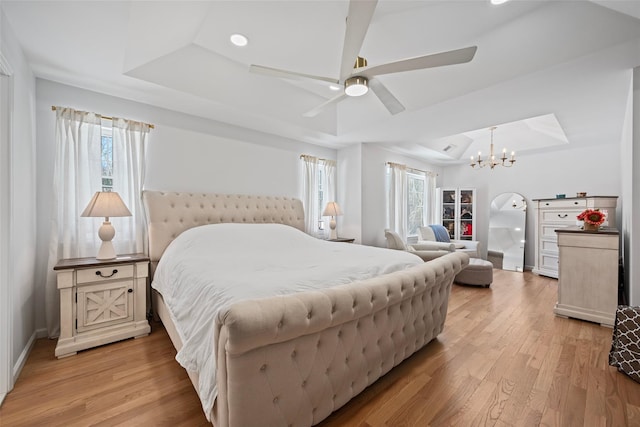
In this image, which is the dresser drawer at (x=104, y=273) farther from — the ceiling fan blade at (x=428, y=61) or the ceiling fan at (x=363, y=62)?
the ceiling fan blade at (x=428, y=61)

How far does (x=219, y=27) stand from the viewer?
234cm

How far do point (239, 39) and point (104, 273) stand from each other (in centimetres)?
250

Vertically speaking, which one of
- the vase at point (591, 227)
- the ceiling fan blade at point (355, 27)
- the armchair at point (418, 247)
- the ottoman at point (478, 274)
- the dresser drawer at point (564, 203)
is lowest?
the ottoman at point (478, 274)

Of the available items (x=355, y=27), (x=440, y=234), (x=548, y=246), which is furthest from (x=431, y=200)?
(x=355, y=27)

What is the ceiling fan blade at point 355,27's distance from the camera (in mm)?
1333

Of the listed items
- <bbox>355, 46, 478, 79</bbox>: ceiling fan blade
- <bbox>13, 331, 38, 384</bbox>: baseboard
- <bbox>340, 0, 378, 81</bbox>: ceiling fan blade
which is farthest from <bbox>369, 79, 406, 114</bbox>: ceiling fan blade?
<bbox>13, 331, 38, 384</bbox>: baseboard

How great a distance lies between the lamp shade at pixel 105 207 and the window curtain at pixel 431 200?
6087 millimetres

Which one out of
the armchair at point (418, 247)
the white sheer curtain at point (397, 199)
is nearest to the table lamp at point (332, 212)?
the armchair at point (418, 247)

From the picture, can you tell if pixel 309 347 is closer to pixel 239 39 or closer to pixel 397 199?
pixel 239 39

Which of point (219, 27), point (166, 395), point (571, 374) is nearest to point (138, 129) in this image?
point (219, 27)

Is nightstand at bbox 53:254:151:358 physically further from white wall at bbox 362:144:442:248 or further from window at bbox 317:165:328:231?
white wall at bbox 362:144:442:248

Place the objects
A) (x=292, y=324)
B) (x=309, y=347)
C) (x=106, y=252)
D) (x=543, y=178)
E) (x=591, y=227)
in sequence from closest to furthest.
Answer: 1. (x=292, y=324)
2. (x=309, y=347)
3. (x=106, y=252)
4. (x=591, y=227)
5. (x=543, y=178)

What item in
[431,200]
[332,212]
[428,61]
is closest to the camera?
[428,61]

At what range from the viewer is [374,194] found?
5020 millimetres
